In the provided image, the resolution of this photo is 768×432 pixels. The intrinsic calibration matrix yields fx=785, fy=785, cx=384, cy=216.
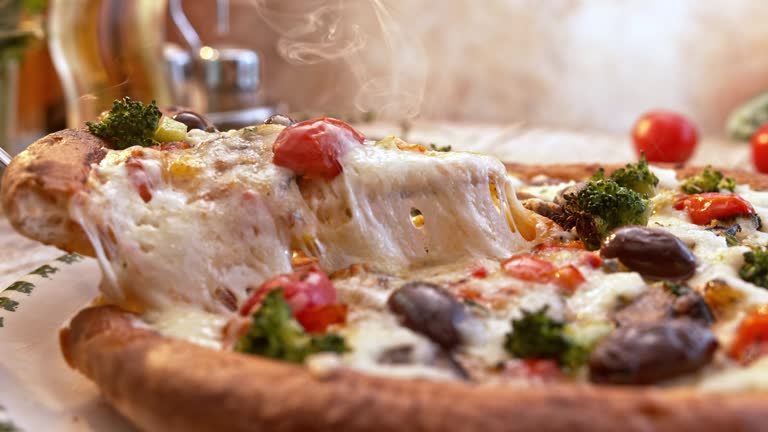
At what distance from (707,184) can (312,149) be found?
8.41 ft

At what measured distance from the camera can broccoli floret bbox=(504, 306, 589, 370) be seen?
8.77 ft

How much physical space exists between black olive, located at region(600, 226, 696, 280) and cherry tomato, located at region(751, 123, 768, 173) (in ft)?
16.5

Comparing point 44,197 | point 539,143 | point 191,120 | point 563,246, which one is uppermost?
point 191,120

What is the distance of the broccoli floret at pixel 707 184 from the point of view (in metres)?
4.77

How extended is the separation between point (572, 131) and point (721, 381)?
8663mm

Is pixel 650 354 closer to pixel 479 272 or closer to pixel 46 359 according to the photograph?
pixel 479 272

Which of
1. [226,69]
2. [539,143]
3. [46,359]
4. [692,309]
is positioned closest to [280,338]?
[46,359]

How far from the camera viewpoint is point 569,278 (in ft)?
10.5

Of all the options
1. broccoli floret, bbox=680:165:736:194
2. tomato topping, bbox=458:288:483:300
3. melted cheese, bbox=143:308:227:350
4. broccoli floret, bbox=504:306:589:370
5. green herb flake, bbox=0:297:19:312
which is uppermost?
broccoli floret, bbox=680:165:736:194

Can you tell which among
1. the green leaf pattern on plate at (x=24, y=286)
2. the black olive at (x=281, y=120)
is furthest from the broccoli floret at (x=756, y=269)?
the green leaf pattern on plate at (x=24, y=286)

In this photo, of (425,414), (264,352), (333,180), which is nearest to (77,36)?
(333,180)

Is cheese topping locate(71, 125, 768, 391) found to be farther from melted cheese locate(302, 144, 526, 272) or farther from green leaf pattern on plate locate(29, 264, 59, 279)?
green leaf pattern on plate locate(29, 264, 59, 279)

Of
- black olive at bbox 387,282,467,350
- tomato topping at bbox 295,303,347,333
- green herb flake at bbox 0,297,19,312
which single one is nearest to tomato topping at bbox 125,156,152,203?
tomato topping at bbox 295,303,347,333

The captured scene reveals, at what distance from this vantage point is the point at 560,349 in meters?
2.70
